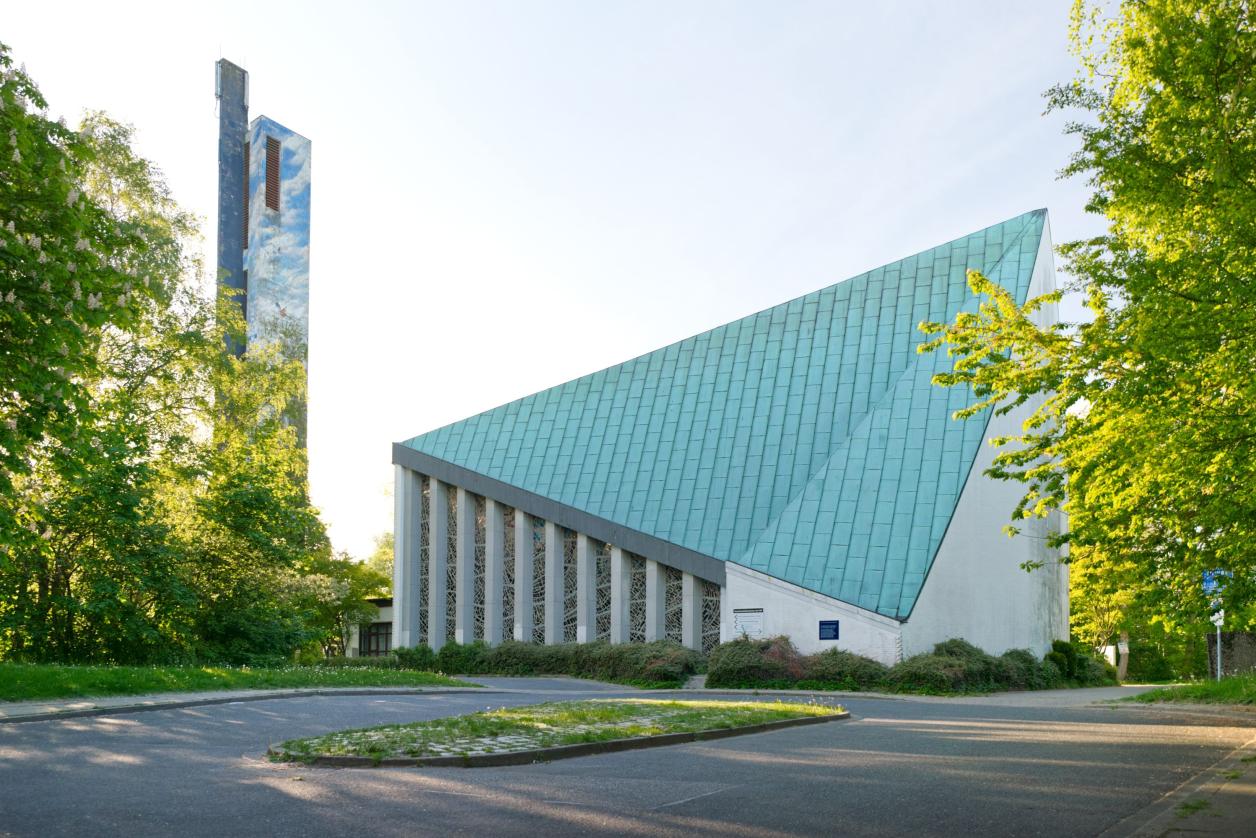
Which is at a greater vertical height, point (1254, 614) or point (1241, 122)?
point (1241, 122)

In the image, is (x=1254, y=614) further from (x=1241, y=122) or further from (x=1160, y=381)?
(x=1241, y=122)

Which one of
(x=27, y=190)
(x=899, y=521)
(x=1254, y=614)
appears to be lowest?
(x=1254, y=614)

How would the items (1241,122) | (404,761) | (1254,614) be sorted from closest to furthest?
(404,761), (1241,122), (1254,614)

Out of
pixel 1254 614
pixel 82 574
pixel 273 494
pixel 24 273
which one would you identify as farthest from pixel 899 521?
pixel 24 273

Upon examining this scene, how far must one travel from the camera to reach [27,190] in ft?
40.6

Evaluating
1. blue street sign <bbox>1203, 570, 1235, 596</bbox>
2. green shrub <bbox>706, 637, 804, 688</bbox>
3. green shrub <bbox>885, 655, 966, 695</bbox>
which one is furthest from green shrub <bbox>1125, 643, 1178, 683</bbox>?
blue street sign <bbox>1203, 570, 1235, 596</bbox>

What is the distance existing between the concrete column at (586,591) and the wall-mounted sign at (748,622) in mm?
7300

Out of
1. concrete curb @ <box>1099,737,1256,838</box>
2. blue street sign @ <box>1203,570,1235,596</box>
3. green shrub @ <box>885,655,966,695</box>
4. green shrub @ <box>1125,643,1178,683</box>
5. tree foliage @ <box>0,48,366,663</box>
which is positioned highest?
tree foliage @ <box>0,48,366,663</box>

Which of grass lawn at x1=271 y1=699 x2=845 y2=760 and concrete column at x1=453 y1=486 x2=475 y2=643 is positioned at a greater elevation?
concrete column at x1=453 y1=486 x2=475 y2=643

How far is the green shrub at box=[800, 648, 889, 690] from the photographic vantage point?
85.6 feet

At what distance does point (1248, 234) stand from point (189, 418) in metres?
29.4

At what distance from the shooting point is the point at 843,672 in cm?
2642

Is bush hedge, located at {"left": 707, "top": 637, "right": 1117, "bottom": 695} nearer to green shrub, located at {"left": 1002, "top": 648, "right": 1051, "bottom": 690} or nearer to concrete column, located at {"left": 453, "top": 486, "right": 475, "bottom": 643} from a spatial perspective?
green shrub, located at {"left": 1002, "top": 648, "right": 1051, "bottom": 690}

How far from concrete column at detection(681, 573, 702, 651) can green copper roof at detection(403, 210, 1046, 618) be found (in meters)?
1.37
